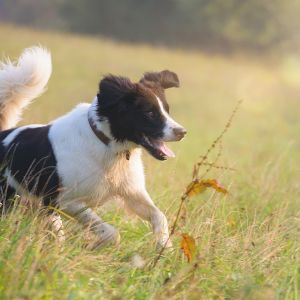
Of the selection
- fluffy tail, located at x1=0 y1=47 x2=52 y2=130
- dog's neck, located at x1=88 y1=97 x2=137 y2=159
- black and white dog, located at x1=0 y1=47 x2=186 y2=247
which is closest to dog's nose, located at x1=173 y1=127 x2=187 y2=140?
black and white dog, located at x1=0 y1=47 x2=186 y2=247

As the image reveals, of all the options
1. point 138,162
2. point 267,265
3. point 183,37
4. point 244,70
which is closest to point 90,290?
point 267,265

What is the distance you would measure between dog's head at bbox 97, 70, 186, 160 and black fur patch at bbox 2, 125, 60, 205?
508mm

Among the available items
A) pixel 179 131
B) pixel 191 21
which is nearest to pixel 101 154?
pixel 179 131

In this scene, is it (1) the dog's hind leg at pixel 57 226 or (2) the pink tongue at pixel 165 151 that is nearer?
(1) the dog's hind leg at pixel 57 226

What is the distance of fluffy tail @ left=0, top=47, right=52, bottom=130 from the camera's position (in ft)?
18.0

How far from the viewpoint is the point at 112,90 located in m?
4.65

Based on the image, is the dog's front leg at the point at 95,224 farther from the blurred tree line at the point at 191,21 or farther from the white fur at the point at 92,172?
the blurred tree line at the point at 191,21

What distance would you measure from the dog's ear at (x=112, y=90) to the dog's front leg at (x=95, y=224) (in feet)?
2.43

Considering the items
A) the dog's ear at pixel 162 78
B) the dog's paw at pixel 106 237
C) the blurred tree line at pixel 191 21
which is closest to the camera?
the dog's paw at pixel 106 237

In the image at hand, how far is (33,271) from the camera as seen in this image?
9.87 ft

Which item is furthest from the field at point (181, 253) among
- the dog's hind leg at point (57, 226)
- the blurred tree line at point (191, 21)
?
the blurred tree line at point (191, 21)

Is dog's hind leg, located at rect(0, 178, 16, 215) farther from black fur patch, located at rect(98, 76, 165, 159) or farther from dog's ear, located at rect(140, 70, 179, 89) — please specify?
dog's ear, located at rect(140, 70, 179, 89)

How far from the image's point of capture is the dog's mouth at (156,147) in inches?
181

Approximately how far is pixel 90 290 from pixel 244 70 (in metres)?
22.4
